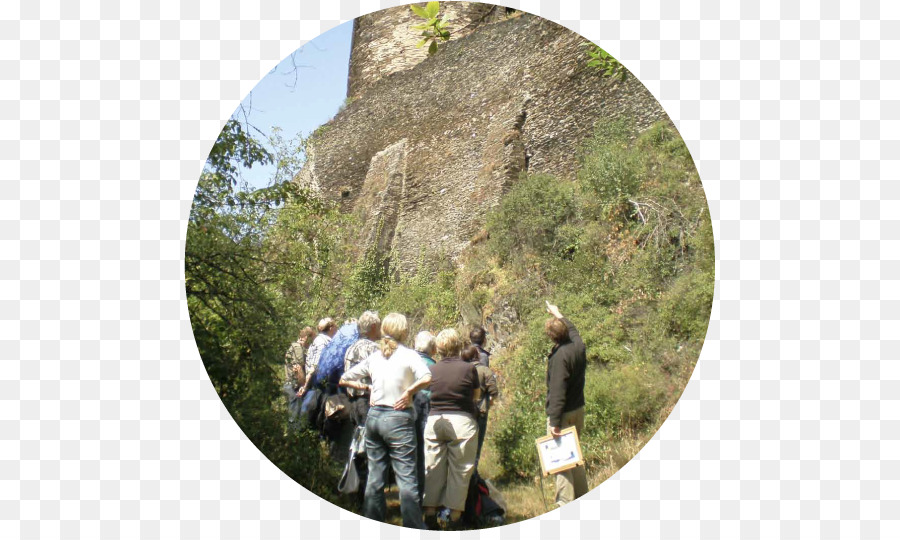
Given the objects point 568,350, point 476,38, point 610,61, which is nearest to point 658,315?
point 568,350

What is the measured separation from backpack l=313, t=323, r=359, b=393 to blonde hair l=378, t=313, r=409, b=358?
13.4 inches

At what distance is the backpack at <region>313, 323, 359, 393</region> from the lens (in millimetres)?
4203

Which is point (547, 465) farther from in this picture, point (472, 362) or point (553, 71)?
point (553, 71)

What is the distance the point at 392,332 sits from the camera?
12.6 feet

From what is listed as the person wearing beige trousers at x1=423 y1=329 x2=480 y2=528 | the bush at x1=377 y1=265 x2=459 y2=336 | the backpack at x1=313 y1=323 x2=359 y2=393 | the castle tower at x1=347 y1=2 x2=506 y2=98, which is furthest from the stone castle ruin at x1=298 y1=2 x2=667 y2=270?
the person wearing beige trousers at x1=423 y1=329 x2=480 y2=528

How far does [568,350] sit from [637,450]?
75 cm

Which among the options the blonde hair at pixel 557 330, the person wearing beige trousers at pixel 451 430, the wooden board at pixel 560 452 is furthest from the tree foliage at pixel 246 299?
the blonde hair at pixel 557 330

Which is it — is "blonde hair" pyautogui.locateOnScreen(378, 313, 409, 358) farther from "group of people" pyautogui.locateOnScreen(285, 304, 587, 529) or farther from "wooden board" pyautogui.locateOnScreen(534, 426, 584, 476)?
"wooden board" pyautogui.locateOnScreen(534, 426, 584, 476)

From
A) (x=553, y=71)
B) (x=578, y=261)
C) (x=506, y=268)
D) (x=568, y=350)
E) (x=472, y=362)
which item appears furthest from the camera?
(x=553, y=71)

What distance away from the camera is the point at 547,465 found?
369 centimetres

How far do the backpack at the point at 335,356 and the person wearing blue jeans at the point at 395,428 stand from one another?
0.50 m

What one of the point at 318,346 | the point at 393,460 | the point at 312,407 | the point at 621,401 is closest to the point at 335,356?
the point at 318,346

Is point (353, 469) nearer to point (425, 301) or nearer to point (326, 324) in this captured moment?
point (326, 324)

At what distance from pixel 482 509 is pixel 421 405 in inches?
28.8
